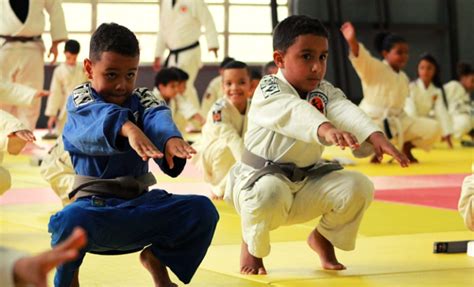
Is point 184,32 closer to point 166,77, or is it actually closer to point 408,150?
point 166,77

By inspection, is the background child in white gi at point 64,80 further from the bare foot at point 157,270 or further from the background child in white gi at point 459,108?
the bare foot at point 157,270

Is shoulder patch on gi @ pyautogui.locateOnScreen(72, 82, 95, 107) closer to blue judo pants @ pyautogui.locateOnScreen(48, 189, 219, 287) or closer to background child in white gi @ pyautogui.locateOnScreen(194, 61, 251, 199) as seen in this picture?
blue judo pants @ pyautogui.locateOnScreen(48, 189, 219, 287)

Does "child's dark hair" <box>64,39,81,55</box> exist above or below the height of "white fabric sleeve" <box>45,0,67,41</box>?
below

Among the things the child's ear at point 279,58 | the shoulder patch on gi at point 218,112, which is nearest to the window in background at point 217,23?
the shoulder patch on gi at point 218,112

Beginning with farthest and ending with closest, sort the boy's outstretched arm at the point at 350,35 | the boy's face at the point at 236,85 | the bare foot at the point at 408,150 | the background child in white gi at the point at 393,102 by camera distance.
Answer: the bare foot at the point at 408,150, the background child in white gi at the point at 393,102, the boy's outstretched arm at the point at 350,35, the boy's face at the point at 236,85

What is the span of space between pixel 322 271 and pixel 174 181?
13.6 feet

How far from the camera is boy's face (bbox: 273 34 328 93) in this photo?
4613 millimetres

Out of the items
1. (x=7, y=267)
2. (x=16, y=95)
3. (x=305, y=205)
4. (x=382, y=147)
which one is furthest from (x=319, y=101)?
(x=16, y=95)

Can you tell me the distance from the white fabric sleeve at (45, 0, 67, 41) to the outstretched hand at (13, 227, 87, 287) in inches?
292

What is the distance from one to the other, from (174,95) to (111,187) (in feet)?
25.0

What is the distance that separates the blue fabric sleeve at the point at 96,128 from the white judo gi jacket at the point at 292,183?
848mm

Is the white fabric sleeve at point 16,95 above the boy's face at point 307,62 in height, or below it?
below

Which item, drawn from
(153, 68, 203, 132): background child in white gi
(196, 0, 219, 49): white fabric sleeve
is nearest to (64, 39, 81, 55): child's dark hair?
(196, 0, 219, 49): white fabric sleeve

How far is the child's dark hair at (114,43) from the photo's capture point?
13.0 feet
